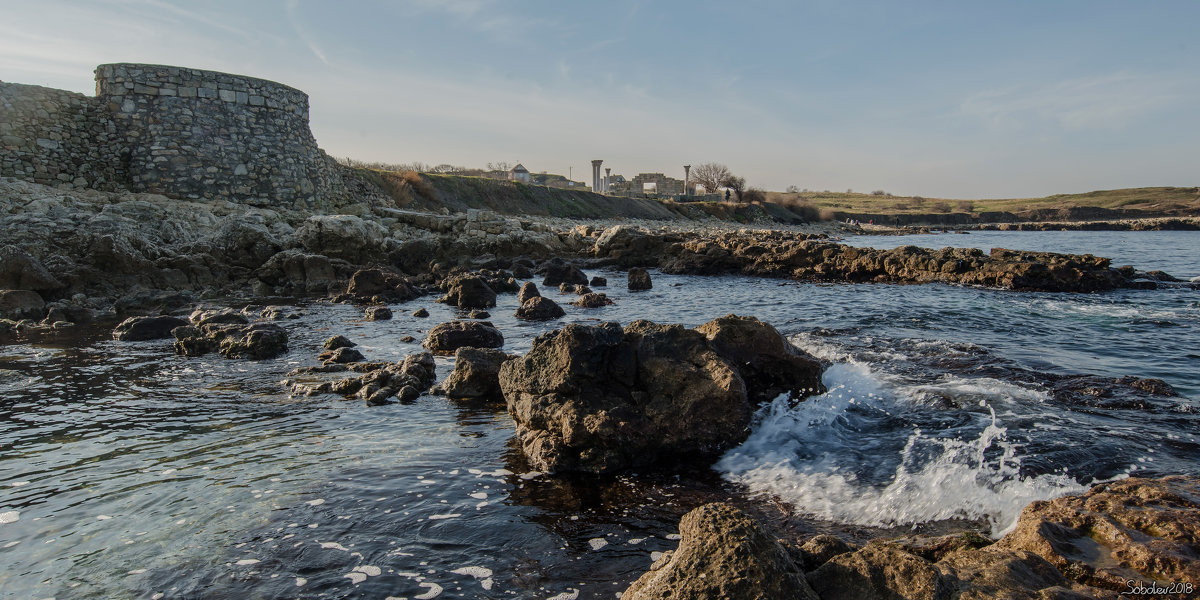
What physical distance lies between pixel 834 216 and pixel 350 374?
87.8 m

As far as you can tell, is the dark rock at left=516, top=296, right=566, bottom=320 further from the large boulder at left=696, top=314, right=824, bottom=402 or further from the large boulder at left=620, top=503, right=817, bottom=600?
the large boulder at left=620, top=503, right=817, bottom=600

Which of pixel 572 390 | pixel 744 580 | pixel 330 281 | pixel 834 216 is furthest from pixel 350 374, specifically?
pixel 834 216

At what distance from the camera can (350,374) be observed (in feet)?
28.5

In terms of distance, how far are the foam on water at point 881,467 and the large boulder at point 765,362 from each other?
219 millimetres

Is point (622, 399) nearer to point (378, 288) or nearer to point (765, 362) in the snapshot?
point (765, 362)

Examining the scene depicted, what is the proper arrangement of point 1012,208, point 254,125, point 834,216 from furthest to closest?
point 1012,208, point 834,216, point 254,125

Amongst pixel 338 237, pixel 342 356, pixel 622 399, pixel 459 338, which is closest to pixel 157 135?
pixel 338 237

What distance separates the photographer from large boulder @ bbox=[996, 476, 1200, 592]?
3.06 m

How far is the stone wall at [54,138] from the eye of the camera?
19.4 metres

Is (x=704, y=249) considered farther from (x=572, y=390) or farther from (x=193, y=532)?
(x=193, y=532)

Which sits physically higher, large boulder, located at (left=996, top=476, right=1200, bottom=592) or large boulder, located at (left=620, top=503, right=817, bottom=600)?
large boulder, located at (left=620, top=503, right=817, bottom=600)

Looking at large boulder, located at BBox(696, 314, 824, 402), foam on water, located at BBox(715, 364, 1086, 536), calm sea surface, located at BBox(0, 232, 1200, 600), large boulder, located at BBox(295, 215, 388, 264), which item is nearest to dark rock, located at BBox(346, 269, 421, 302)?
large boulder, located at BBox(295, 215, 388, 264)

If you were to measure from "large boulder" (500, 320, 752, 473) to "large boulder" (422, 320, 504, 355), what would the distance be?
4.01 meters

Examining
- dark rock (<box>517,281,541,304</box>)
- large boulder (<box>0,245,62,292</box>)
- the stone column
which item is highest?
the stone column
